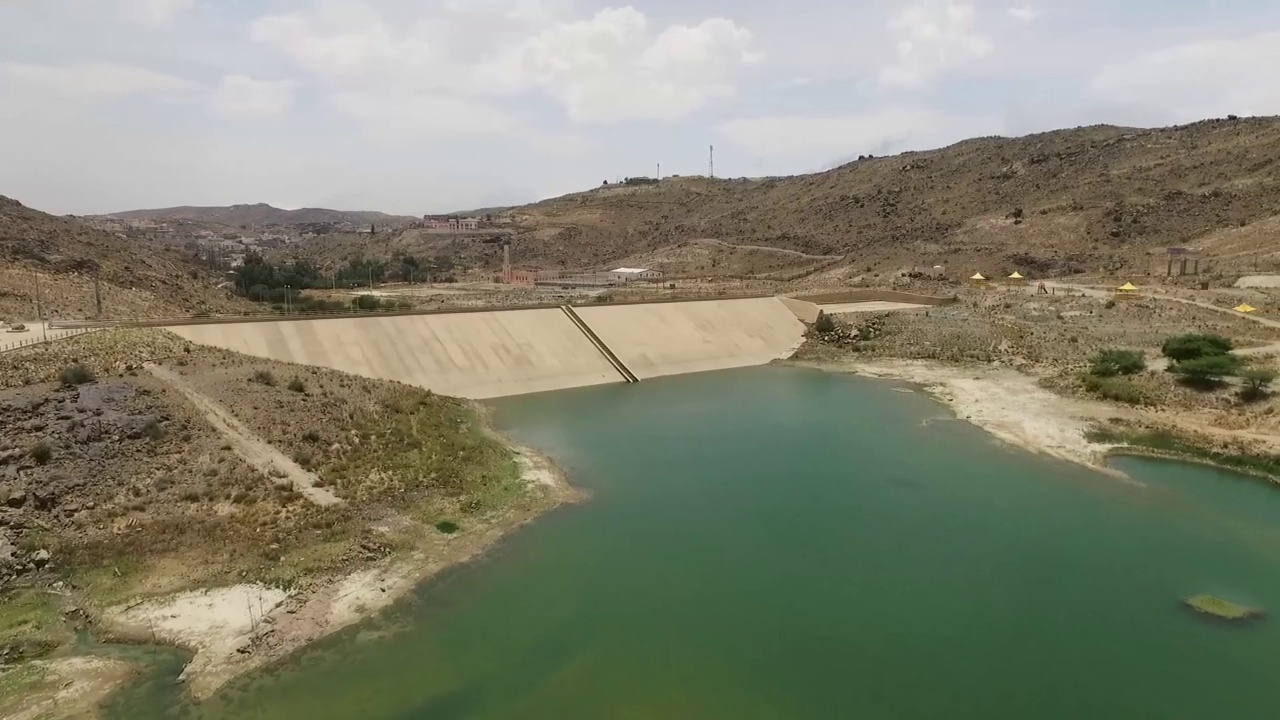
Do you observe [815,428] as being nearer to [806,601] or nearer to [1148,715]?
[806,601]

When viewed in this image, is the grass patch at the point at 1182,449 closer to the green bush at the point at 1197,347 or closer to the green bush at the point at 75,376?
the green bush at the point at 1197,347

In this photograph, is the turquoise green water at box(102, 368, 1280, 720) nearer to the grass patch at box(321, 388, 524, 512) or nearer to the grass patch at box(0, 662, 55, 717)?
the grass patch at box(0, 662, 55, 717)

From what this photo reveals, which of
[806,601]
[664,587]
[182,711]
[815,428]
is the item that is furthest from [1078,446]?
[182,711]

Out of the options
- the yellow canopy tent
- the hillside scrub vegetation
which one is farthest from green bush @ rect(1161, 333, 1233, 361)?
the hillside scrub vegetation

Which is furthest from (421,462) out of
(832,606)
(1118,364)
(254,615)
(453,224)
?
(453,224)

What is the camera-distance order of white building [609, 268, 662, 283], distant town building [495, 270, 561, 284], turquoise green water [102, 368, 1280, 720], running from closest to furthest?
turquoise green water [102, 368, 1280, 720] → white building [609, 268, 662, 283] → distant town building [495, 270, 561, 284]

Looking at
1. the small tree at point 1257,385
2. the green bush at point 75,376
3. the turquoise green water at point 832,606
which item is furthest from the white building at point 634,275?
the green bush at point 75,376

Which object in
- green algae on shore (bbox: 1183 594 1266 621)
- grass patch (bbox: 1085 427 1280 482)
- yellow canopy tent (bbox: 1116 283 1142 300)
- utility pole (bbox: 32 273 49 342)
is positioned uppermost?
utility pole (bbox: 32 273 49 342)
